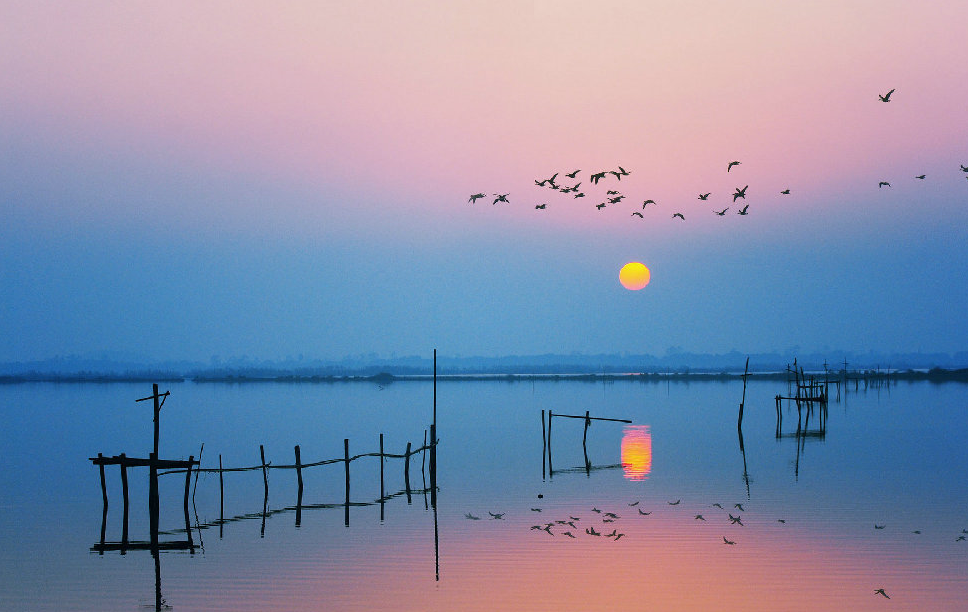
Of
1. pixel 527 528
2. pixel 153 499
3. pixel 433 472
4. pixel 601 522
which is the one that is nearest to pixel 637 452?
pixel 433 472

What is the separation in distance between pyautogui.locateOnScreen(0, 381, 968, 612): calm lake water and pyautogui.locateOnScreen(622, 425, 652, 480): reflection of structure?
0.26 metres

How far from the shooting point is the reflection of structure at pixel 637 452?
131 feet

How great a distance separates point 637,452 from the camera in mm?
48406

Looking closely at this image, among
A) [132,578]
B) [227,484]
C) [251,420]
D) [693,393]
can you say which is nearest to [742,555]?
[132,578]

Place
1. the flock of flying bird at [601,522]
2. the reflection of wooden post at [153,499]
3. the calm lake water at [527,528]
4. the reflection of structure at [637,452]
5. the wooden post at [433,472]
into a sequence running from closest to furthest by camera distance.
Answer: the calm lake water at [527,528]
the reflection of wooden post at [153,499]
the flock of flying bird at [601,522]
the wooden post at [433,472]
the reflection of structure at [637,452]

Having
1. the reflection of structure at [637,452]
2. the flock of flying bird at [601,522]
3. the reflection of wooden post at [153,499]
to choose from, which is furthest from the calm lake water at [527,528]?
the reflection of wooden post at [153,499]

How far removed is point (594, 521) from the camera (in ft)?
91.4

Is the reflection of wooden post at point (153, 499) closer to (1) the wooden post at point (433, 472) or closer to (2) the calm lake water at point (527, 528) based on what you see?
(2) the calm lake water at point (527, 528)

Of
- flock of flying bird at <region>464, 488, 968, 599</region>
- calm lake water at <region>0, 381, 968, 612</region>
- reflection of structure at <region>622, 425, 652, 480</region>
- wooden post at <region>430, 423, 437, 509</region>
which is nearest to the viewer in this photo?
calm lake water at <region>0, 381, 968, 612</region>

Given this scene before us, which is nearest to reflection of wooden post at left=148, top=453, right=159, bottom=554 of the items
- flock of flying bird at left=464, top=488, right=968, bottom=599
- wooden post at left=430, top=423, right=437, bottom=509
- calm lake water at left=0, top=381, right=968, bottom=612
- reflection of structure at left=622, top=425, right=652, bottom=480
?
calm lake water at left=0, top=381, right=968, bottom=612

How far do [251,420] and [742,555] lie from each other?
197 feet

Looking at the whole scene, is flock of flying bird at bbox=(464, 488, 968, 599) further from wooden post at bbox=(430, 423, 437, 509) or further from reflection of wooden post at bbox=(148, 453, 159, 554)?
reflection of wooden post at bbox=(148, 453, 159, 554)

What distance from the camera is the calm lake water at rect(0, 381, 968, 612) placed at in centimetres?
2009

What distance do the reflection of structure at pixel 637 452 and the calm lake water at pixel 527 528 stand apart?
0.85 ft
